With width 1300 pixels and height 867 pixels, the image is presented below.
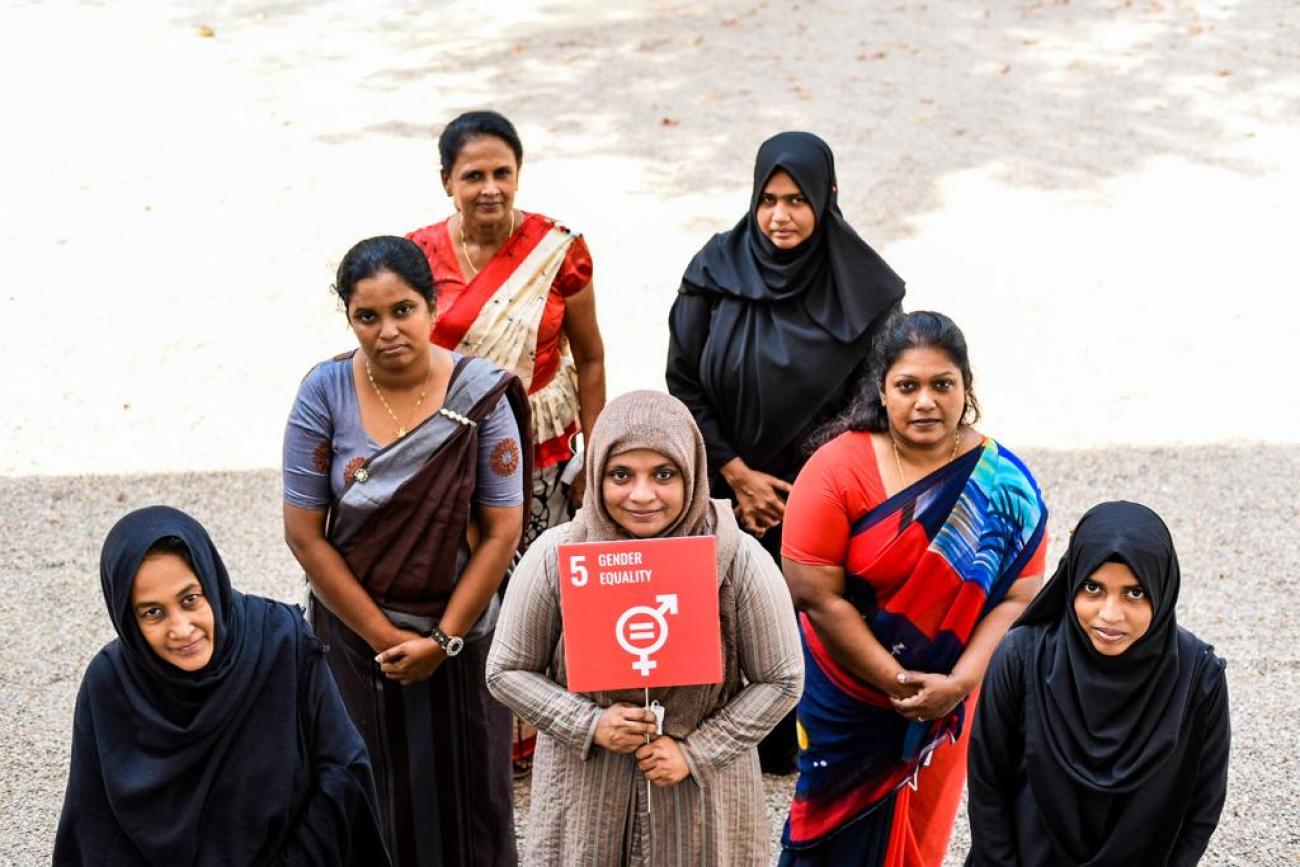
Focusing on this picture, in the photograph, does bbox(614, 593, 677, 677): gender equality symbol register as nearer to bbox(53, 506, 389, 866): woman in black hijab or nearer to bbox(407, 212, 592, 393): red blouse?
bbox(53, 506, 389, 866): woman in black hijab

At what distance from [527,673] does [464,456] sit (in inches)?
31.1

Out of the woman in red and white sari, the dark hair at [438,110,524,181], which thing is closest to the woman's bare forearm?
the woman in red and white sari

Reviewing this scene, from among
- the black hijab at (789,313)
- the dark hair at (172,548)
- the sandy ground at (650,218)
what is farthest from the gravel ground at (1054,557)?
the dark hair at (172,548)

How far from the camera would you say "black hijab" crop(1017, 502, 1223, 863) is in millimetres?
3258

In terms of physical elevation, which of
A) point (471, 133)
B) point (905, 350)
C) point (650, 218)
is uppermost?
point (650, 218)

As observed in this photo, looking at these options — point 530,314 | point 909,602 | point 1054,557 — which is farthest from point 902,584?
point 1054,557

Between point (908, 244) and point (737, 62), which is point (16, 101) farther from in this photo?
point (908, 244)

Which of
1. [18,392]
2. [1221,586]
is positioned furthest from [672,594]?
[18,392]

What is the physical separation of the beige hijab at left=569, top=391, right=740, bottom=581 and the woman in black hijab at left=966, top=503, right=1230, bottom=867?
2.42 feet

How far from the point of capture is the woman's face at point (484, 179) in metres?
4.88

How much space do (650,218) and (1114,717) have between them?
24.7 ft

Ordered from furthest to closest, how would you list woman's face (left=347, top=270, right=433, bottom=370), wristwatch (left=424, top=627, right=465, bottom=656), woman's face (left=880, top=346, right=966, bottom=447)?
wristwatch (left=424, top=627, right=465, bottom=656)
woman's face (left=347, top=270, right=433, bottom=370)
woman's face (left=880, top=346, right=966, bottom=447)

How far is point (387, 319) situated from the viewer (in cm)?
401

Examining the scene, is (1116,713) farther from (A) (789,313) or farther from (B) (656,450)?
(A) (789,313)
